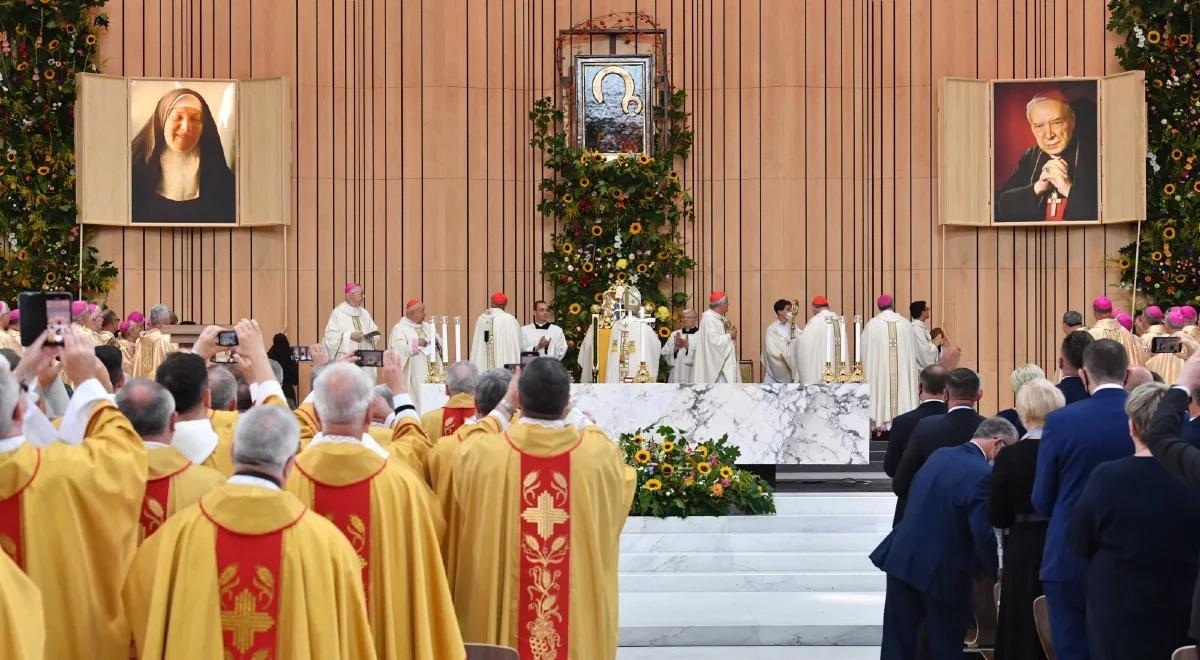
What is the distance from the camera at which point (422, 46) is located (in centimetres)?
1719

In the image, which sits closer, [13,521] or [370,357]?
[13,521]

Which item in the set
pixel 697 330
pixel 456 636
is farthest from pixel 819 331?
pixel 456 636

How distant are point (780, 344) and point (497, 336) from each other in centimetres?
306

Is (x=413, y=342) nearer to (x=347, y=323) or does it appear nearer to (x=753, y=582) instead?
(x=347, y=323)

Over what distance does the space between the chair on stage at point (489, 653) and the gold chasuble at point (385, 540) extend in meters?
0.39

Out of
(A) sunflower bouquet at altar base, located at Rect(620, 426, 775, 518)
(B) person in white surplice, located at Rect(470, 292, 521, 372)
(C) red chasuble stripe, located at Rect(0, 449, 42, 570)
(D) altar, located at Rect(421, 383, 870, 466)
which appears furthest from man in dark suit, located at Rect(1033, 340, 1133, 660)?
(B) person in white surplice, located at Rect(470, 292, 521, 372)

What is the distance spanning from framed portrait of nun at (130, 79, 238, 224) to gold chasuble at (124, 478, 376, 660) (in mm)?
13076

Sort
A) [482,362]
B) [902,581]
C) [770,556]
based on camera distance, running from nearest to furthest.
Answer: [902,581] → [770,556] → [482,362]

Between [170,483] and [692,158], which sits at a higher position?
[692,158]

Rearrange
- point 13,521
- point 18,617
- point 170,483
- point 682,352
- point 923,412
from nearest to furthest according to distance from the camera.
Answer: point 18,617 → point 13,521 → point 170,483 → point 923,412 → point 682,352

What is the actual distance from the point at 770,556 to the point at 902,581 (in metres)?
3.55

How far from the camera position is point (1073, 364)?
Answer: 24.7ft

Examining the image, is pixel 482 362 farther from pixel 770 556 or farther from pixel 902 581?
pixel 902 581

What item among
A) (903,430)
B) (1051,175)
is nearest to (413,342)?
(1051,175)
